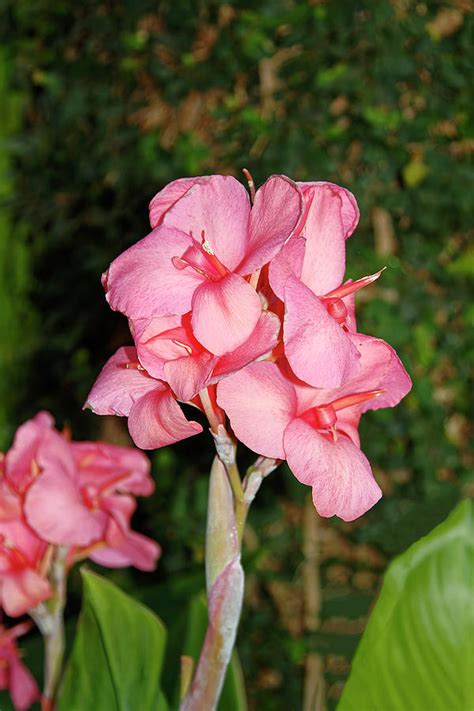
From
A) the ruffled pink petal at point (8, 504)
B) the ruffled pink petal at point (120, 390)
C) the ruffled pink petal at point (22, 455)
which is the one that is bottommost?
the ruffled pink petal at point (8, 504)

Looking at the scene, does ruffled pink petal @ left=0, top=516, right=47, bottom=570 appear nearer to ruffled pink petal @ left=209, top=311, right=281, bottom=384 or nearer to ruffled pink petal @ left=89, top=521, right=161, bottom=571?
ruffled pink petal @ left=89, top=521, right=161, bottom=571

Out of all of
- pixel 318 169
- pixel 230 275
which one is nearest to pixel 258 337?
pixel 230 275

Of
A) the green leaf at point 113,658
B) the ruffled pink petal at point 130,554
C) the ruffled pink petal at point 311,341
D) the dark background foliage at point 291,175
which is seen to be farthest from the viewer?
the dark background foliage at point 291,175

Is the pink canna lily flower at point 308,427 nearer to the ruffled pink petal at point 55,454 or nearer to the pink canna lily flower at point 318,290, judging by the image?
the pink canna lily flower at point 318,290

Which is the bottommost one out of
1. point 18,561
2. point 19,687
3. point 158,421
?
point 19,687

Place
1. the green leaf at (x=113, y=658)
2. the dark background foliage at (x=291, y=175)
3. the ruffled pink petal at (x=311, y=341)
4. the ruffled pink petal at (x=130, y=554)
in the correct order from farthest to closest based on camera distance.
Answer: the dark background foliage at (x=291, y=175)
the ruffled pink petal at (x=130, y=554)
the green leaf at (x=113, y=658)
the ruffled pink petal at (x=311, y=341)

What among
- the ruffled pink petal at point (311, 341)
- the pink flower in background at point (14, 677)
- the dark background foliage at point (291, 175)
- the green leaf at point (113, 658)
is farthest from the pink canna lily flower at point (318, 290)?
the dark background foliage at point (291, 175)

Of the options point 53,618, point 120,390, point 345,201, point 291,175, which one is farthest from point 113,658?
point 291,175

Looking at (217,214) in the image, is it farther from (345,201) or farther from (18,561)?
(18,561)
